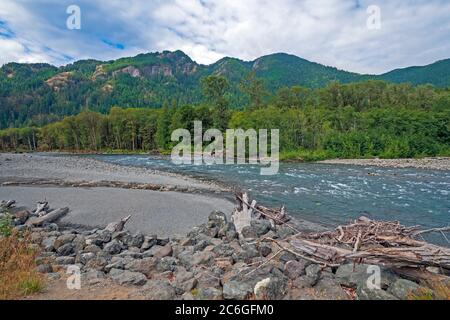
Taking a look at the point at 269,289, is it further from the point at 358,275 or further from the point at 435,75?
the point at 435,75

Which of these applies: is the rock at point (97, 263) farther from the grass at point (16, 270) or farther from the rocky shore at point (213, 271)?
the grass at point (16, 270)

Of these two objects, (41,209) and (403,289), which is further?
(41,209)

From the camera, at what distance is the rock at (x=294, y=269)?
6.14 m

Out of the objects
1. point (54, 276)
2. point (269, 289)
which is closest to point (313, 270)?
point (269, 289)

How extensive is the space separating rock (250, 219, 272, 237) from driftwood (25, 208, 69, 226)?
30.6 ft

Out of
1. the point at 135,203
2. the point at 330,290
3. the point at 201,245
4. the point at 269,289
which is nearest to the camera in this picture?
the point at 269,289

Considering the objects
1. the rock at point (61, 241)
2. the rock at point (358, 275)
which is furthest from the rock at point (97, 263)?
the rock at point (358, 275)

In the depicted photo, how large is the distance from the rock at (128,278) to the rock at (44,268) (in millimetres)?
1512

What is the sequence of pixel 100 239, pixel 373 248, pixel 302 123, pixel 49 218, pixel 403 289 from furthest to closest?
1. pixel 302 123
2. pixel 49 218
3. pixel 100 239
4. pixel 373 248
5. pixel 403 289

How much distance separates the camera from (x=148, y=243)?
9.50 meters

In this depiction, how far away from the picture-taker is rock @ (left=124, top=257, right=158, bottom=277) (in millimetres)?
6914

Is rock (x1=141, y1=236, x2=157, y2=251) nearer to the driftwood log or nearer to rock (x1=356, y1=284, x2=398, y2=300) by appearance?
the driftwood log

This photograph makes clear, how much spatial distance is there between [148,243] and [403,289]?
24.3 ft

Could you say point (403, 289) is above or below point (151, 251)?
above
